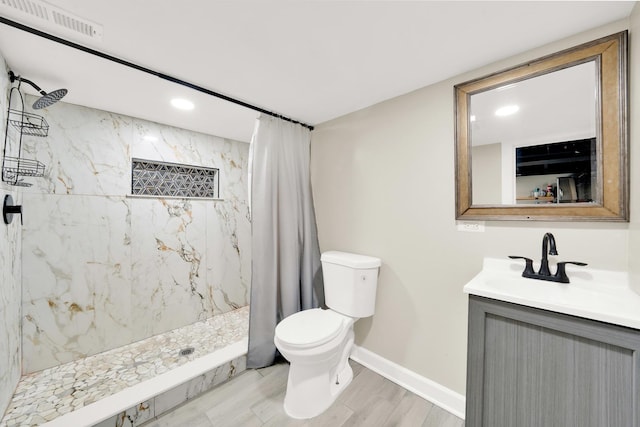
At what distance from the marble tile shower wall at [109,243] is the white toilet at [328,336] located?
135cm

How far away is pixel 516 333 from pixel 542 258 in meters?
0.46

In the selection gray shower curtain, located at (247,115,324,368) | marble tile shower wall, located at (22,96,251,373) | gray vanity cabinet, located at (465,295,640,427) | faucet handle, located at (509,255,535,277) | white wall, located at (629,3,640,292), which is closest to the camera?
gray vanity cabinet, located at (465,295,640,427)

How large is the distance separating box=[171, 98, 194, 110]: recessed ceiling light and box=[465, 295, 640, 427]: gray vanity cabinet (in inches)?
86.3

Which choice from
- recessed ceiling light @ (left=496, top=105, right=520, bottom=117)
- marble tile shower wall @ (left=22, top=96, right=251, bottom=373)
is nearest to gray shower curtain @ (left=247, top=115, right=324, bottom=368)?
marble tile shower wall @ (left=22, top=96, right=251, bottom=373)

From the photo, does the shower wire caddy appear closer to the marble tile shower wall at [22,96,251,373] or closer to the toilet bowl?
the marble tile shower wall at [22,96,251,373]

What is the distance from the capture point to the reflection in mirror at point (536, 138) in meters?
1.16

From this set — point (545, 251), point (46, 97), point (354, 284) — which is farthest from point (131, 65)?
point (545, 251)

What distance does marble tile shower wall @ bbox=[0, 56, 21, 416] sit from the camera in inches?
51.4

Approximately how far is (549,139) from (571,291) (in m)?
0.76

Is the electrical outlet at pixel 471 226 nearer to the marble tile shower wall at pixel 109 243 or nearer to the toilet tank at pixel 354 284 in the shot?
the toilet tank at pixel 354 284

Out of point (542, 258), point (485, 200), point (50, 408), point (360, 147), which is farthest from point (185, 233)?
point (542, 258)

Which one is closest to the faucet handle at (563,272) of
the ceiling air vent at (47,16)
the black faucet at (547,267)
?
the black faucet at (547,267)

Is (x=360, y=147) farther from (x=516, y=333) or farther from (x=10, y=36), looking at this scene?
(x=10, y=36)

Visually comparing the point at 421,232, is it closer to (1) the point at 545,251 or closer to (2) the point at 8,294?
(1) the point at 545,251
